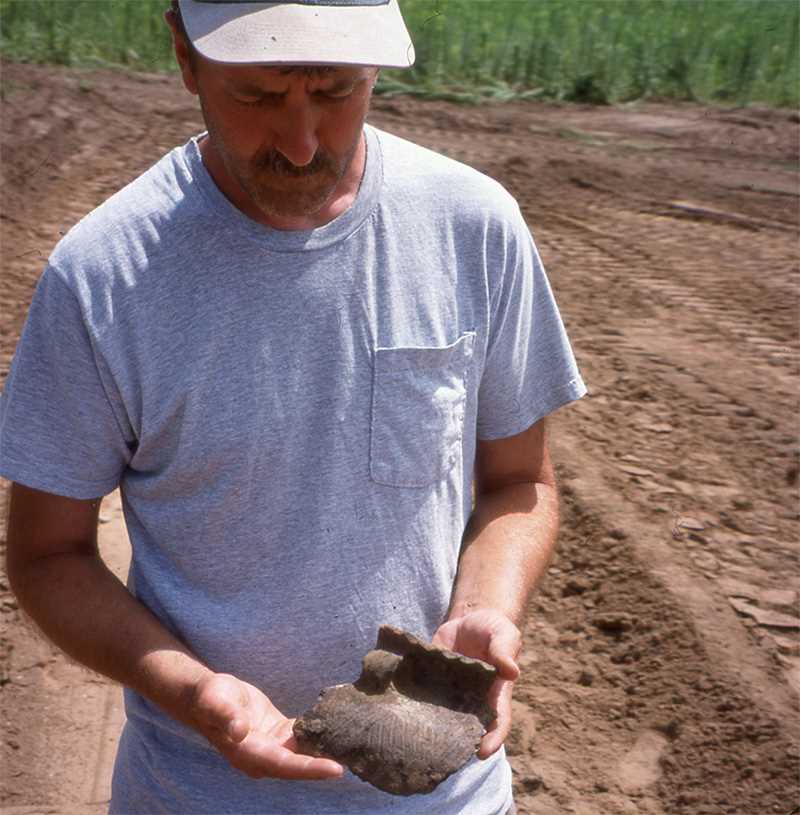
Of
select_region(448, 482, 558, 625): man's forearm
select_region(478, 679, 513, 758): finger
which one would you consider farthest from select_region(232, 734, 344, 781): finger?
select_region(448, 482, 558, 625): man's forearm

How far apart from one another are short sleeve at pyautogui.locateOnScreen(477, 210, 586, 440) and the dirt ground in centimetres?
179

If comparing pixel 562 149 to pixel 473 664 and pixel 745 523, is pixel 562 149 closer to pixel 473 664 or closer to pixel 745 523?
pixel 745 523

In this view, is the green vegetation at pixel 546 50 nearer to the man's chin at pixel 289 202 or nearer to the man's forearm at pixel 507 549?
the man's forearm at pixel 507 549

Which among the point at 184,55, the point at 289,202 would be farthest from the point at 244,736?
the point at 184,55

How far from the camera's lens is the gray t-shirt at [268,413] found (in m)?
1.79

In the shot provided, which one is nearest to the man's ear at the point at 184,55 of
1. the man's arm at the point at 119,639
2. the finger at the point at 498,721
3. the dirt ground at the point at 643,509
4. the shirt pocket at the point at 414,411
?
the shirt pocket at the point at 414,411

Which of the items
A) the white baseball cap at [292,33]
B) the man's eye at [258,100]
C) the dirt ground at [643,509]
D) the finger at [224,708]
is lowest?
the dirt ground at [643,509]

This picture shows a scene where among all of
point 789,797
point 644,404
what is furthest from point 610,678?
point 644,404

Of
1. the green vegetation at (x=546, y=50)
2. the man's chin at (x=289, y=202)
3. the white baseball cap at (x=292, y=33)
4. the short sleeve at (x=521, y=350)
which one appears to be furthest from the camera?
the green vegetation at (x=546, y=50)

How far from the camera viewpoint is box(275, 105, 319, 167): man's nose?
173 cm

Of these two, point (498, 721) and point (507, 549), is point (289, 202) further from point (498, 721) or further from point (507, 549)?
point (498, 721)

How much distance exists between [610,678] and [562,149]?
248 inches

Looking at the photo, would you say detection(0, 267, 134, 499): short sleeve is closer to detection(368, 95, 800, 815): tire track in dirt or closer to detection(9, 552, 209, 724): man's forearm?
detection(9, 552, 209, 724): man's forearm

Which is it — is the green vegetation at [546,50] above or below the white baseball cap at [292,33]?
below
